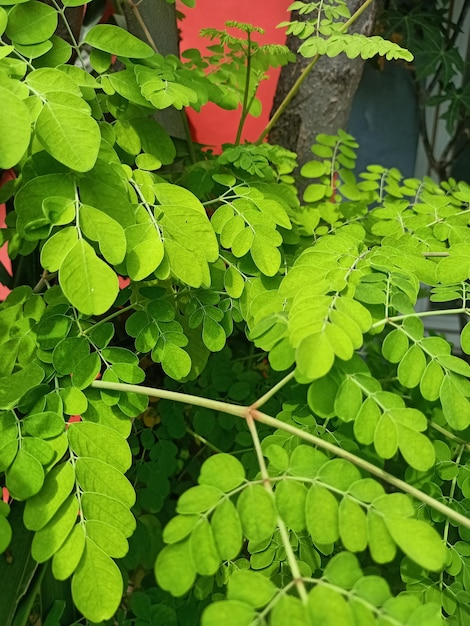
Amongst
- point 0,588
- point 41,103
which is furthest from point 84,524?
point 41,103

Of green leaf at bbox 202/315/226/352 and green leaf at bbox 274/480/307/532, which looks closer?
green leaf at bbox 274/480/307/532

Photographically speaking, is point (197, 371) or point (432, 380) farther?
point (197, 371)

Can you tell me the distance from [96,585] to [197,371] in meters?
0.28

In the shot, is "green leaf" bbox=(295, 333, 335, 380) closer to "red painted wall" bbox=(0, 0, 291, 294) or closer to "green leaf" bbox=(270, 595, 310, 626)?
"green leaf" bbox=(270, 595, 310, 626)

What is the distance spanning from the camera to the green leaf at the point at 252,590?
0.36m

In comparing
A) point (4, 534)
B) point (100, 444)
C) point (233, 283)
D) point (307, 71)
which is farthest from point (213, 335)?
point (307, 71)

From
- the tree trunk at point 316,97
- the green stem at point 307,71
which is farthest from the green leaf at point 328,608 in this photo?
the tree trunk at point 316,97

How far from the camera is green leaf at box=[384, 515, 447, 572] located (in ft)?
1.25

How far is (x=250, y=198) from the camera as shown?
69cm

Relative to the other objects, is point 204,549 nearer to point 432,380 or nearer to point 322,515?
point 322,515

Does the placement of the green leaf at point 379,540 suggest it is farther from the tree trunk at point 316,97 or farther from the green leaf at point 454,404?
the tree trunk at point 316,97

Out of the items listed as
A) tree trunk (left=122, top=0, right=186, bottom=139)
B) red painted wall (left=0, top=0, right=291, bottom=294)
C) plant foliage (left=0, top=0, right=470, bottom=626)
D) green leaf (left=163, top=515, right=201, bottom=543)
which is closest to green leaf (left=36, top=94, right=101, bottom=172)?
plant foliage (left=0, top=0, right=470, bottom=626)

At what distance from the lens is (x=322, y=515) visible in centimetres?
42

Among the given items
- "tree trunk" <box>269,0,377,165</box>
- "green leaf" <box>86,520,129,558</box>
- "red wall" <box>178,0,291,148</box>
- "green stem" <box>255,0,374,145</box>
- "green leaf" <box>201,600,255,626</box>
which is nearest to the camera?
"green leaf" <box>201,600,255,626</box>
